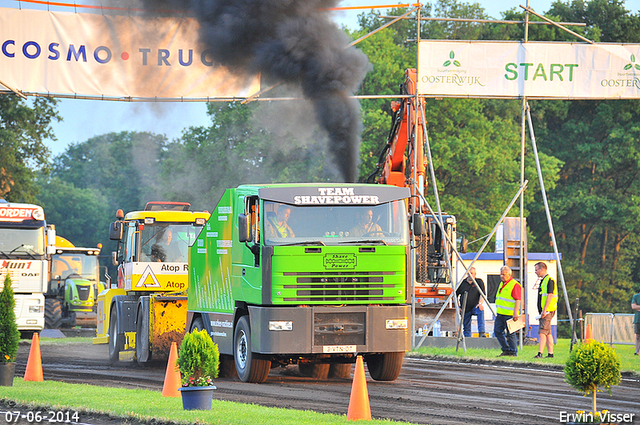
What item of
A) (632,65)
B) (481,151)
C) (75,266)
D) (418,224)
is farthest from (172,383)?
(481,151)

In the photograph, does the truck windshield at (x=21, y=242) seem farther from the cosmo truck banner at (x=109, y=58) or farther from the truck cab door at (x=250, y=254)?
the truck cab door at (x=250, y=254)

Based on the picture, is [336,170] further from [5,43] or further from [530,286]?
[530,286]

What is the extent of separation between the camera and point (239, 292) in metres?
14.6

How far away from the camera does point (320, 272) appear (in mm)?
13797

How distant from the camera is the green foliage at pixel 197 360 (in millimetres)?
10156

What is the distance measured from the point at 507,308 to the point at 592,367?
1126cm

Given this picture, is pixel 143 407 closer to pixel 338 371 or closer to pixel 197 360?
pixel 197 360

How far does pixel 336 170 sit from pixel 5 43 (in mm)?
8240

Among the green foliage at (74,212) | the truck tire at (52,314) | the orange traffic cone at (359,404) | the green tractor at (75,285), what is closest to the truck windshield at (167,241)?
the orange traffic cone at (359,404)

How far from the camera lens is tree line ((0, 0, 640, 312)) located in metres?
45.6

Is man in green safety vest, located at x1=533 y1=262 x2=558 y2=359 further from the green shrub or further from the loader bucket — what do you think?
the green shrub

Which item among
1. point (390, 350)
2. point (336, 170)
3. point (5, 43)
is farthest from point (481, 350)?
point (5, 43)

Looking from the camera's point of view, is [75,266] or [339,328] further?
[75,266]

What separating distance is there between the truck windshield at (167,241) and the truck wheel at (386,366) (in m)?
5.88
